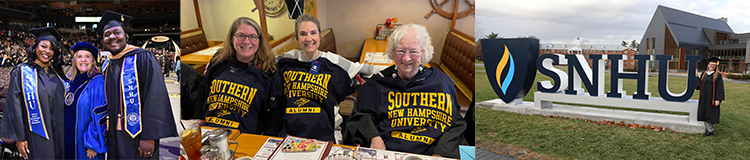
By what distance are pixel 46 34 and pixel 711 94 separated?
6950mm

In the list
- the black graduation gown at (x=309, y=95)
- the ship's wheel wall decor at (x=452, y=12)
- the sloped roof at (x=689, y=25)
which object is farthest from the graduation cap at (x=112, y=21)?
the sloped roof at (x=689, y=25)

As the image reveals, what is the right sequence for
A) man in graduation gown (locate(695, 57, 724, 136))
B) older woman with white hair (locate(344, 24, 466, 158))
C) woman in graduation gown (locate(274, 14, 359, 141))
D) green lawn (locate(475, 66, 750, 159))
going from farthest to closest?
man in graduation gown (locate(695, 57, 724, 136)) < green lawn (locate(475, 66, 750, 159)) < woman in graduation gown (locate(274, 14, 359, 141)) < older woman with white hair (locate(344, 24, 466, 158))

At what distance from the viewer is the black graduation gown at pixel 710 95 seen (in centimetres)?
455

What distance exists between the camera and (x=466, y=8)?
131cm

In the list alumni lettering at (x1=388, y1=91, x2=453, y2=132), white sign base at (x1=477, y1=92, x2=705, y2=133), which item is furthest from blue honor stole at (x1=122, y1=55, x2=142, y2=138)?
white sign base at (x1=477, y1=92, x2=705, y2=133)

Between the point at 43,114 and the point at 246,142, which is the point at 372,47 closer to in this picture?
the point at 246,142

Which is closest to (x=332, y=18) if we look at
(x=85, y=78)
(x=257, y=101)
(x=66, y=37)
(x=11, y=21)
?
(x=257, y=101)

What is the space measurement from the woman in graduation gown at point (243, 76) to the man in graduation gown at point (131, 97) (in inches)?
13.0

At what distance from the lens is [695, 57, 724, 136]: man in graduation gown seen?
4.55 m

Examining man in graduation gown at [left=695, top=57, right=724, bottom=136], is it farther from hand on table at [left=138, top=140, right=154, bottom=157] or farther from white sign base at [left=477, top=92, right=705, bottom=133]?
hand on table at [left=138, top=140, right=154, bottom=157]

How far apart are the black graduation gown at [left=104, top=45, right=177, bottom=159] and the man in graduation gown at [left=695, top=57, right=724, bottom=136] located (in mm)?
6262

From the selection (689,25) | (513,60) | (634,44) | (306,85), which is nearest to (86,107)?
(306,85)

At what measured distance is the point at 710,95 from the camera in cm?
466

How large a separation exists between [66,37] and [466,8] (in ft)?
6.29
